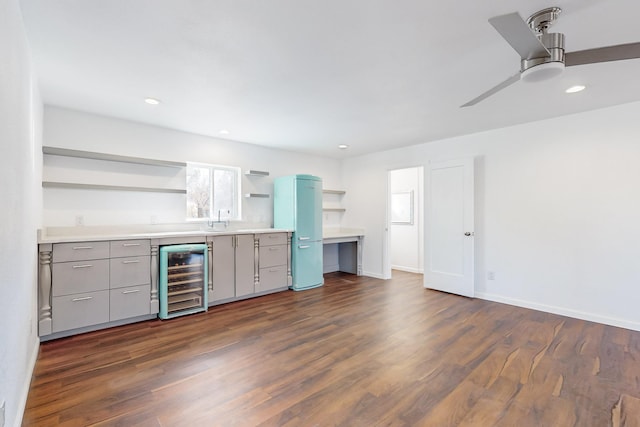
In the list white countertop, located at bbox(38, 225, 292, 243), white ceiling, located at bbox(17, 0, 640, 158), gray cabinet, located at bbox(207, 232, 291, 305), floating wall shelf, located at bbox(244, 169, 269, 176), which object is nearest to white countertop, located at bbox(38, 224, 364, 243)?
white countertop, located at bbox(38, 225, 292, 243)

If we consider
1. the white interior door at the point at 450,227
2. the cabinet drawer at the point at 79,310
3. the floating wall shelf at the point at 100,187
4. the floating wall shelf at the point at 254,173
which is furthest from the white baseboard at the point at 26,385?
the white interior door at the point at 450,227

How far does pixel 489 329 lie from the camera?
315cm

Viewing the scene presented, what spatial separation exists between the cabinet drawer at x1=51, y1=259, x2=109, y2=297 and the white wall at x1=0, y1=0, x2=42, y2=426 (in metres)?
0.86

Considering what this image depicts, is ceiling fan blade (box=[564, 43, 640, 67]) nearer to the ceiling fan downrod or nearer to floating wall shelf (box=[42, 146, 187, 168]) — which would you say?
the ceiling fan downrod

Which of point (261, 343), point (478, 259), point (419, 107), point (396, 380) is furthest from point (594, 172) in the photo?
point (261, 343)

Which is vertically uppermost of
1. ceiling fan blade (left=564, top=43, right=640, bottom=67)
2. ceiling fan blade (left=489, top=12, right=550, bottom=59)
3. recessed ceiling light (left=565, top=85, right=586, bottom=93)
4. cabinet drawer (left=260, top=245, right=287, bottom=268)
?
recessed ceiling light (left=565, top=85, right=586, bottom=93)

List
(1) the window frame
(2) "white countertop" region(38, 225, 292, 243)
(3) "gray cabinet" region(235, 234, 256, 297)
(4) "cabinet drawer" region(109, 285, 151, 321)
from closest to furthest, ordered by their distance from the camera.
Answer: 1. (2) "white countertop" region(38, 225, 292, 243)
2. (4) "cabinet drawer" region(109, 285, 151, 321)
3. (3) "gray cabinet" region(235, 234, 256, 297)
4. (1) the window frame

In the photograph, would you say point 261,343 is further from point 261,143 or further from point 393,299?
point 261,143

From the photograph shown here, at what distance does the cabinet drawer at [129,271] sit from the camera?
10.3ft

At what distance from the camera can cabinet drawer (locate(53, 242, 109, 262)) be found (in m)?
2.84

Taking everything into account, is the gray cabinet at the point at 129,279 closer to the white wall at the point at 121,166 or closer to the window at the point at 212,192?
the white wall at the point at 121,166

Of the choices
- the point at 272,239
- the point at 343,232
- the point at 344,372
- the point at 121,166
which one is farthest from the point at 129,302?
the point at 343,232

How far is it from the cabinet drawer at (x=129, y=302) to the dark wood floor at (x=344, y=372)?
0.16 meters

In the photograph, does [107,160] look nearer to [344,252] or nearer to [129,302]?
[129,302]
